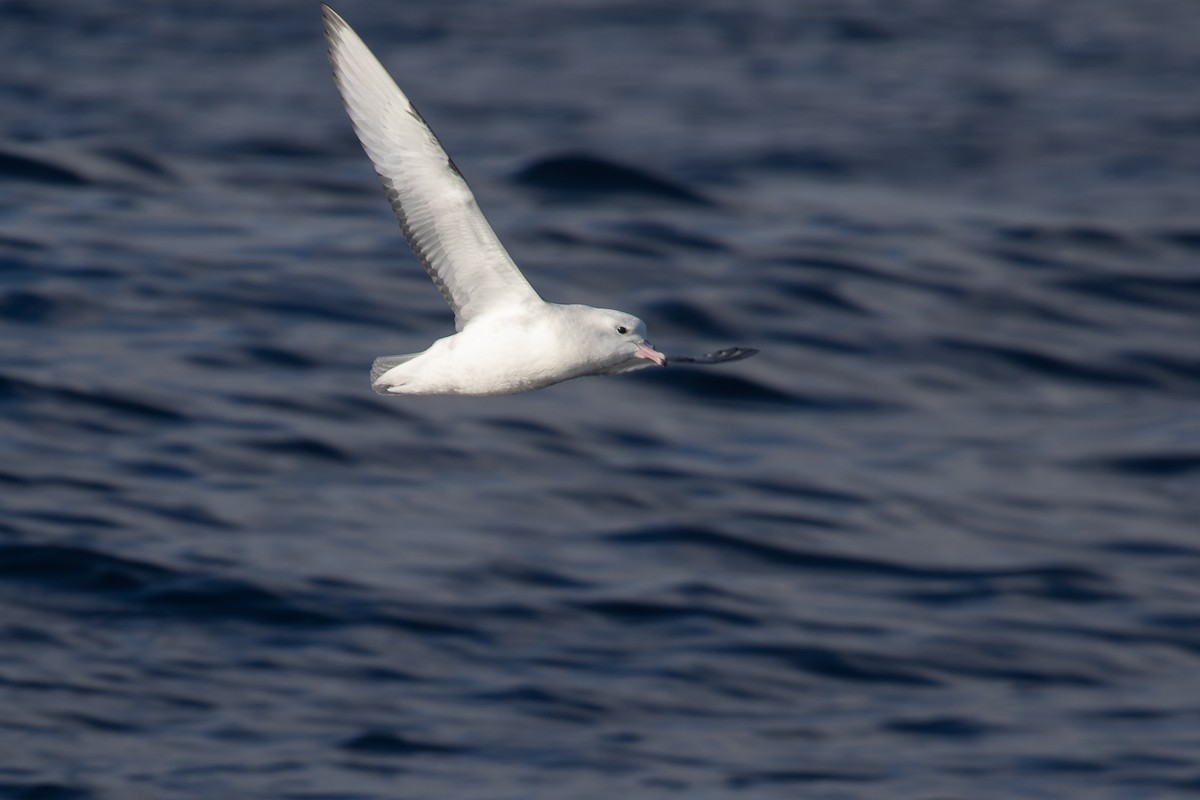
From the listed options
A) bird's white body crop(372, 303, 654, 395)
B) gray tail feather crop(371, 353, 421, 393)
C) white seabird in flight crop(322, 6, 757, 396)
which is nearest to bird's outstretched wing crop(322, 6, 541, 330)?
white seabird in flight crop(322, 6, 757, 396)

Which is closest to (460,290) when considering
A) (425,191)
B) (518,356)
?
(425,191)

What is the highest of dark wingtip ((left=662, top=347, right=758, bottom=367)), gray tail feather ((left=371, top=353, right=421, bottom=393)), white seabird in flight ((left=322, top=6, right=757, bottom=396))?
white seabird in flight ((left=322, top=6, right=757, bottom=396))

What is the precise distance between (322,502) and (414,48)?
16741 mm

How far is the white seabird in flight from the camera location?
7.33 meters

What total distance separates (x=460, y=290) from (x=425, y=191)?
45 centimetres

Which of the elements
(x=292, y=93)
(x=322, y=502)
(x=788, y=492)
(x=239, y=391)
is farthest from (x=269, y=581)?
(x=292, y=93)

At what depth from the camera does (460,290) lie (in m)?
7.79

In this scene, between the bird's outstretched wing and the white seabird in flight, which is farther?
the bird's outstretched wing

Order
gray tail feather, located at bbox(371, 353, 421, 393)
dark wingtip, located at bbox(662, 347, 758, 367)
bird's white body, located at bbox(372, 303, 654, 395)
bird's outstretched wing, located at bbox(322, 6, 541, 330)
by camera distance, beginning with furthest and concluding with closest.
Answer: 1. gray tail feather, located at bbox(371, 353, 421, 393)
2. bird's outstretched wing, located at bbox(322, 6, 541, 330)
3. dark wingtip, located at bbox(662, 347, 758, 367)
4. bird's white body, located at bbox(372, 303, 654, 395)

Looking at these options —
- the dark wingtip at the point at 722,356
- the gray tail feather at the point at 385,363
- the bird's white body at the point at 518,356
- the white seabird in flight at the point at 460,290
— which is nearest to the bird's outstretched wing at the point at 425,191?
the white seabird in flight at the point at 460,290

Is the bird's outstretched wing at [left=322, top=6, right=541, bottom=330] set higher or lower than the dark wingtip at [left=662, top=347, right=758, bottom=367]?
higher

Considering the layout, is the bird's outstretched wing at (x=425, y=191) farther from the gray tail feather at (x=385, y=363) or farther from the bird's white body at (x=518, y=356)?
the gray tail feather at (x=385, y=363)

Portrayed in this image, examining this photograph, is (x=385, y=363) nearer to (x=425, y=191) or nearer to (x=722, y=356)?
(x=425, y=191)

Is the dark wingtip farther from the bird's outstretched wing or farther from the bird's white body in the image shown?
the bird's outstretched wing
